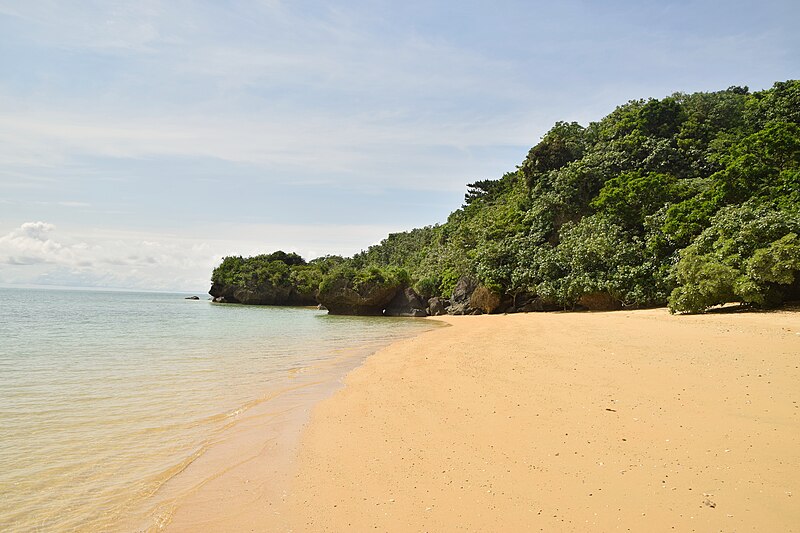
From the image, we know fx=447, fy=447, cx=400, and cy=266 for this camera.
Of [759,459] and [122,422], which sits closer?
[759,459]

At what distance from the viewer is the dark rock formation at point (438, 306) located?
4016cm

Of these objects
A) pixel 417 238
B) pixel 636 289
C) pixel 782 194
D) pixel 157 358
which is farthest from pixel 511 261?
pixel 417 238

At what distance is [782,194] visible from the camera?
20.2 metres

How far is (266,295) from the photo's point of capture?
66750mm

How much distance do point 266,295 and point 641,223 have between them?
5299cm

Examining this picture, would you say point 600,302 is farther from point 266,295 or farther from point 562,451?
point 266,295

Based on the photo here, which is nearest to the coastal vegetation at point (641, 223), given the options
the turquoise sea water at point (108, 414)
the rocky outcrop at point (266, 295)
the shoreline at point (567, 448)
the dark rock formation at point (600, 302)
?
the dark rock formation at point (600, 302)

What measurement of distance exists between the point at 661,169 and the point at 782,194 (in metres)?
12.4

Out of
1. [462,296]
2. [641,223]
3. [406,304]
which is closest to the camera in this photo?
[641,223]

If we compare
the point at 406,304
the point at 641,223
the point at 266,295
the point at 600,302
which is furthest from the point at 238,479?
the point at 266,295

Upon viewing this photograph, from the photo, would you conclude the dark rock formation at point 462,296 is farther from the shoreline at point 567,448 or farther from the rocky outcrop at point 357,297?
the shoreline at point 567,448

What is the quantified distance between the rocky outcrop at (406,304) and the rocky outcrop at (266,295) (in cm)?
2505

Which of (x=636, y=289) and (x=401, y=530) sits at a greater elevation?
(x=636, y=289)

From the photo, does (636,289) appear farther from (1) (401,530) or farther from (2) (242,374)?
(1) (401,530)
